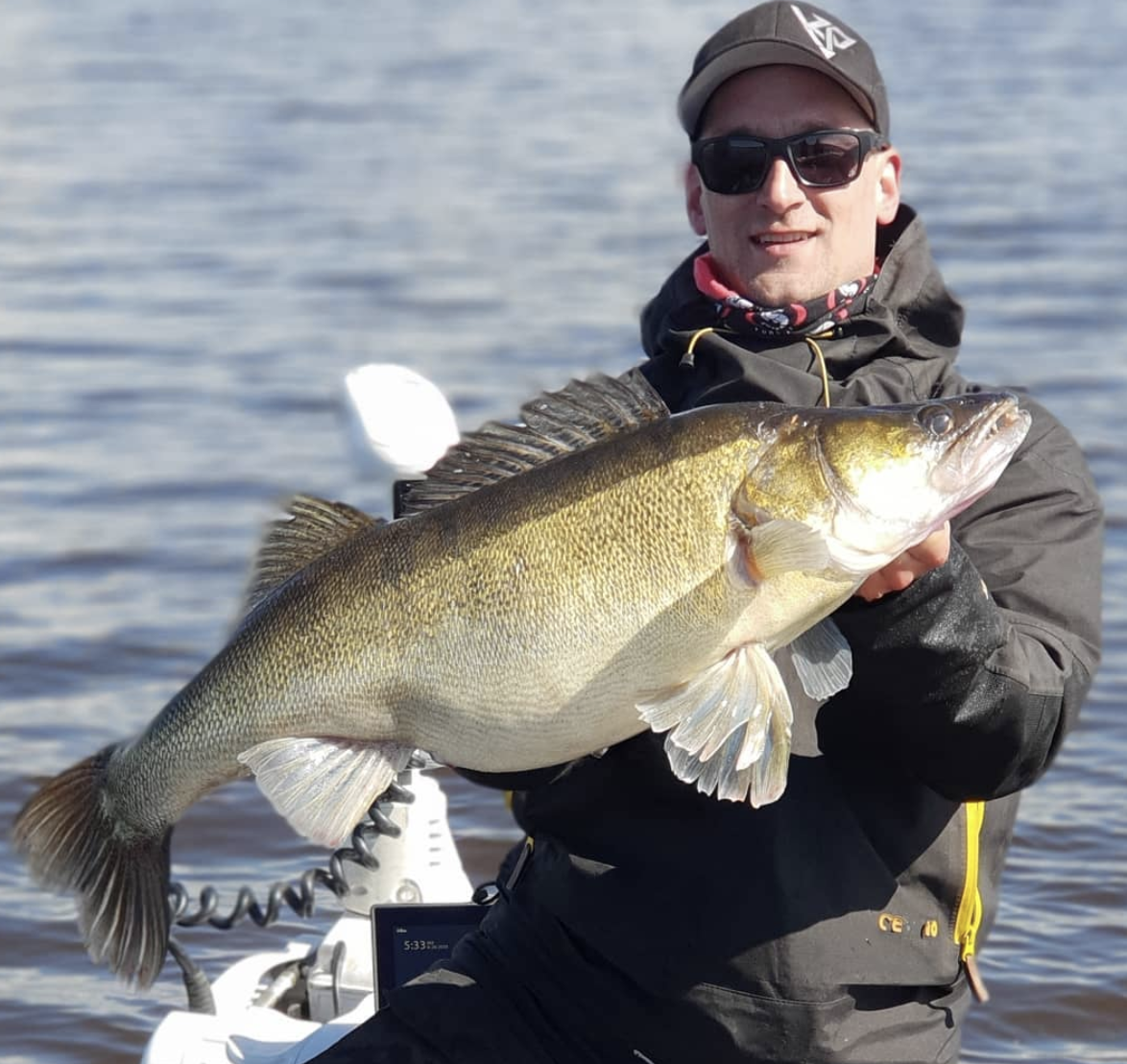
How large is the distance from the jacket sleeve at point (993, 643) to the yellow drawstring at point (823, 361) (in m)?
0.30

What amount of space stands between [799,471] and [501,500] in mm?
431

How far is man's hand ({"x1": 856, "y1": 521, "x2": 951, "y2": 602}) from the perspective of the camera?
8.69 ft

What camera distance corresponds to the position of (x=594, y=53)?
1952 cm

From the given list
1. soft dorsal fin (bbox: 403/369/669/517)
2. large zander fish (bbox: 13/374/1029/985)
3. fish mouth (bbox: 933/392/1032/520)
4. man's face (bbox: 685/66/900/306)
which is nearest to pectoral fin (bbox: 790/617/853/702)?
large zander fish (bbox: 13/374/1029/985)

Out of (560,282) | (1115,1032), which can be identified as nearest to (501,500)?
(1115,1032)

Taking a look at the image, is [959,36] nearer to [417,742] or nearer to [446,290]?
[446,290]

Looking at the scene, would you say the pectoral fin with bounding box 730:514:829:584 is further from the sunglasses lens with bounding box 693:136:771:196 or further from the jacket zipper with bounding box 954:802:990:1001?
the sunglasses lens with bounding box 693:136:771:196

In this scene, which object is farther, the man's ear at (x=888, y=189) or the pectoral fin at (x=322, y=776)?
the man's ear at (x=888, y=189)

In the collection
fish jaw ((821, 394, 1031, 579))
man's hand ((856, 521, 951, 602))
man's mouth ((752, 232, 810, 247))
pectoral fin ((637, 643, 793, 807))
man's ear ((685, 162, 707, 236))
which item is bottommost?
pectoral fin ((637, 643, 793, 807))

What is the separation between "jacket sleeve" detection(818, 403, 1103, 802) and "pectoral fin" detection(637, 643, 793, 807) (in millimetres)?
180

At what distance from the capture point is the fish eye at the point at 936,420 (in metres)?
2.63

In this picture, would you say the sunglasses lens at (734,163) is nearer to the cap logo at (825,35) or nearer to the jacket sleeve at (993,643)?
the cap logo at (825,35)

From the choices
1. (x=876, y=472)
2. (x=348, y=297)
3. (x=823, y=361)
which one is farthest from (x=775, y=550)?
(x=348, y=297)

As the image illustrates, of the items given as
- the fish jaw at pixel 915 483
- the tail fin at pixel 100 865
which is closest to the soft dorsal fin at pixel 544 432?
the fish jaw at pixel 915 483
